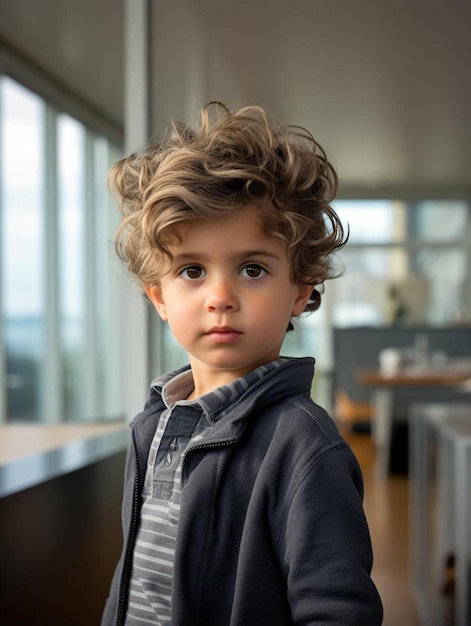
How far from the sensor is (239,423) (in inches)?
36.2

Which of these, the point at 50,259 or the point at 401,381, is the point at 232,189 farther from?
the point at 401,381

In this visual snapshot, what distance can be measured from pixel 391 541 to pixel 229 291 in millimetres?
3848

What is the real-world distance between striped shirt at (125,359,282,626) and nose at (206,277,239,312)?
95mm

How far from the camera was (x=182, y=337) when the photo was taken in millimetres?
949

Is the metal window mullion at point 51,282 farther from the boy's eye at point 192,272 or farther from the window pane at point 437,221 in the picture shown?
the window pane at point 437,221

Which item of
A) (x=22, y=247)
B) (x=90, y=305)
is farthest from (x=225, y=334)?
(x=90, y=305)

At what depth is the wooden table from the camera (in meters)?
6.40

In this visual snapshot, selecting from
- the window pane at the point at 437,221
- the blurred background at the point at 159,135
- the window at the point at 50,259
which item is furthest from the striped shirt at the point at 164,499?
the window pane at the point at 437,221

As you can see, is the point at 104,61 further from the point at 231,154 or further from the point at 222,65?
the point at 231,154

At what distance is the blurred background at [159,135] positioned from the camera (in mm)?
2293

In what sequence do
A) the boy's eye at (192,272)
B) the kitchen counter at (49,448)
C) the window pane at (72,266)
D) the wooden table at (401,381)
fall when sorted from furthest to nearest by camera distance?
the wooden table at (401,381) < the window pane at (72,266) < the kitchen counter at (49,448) < the boy's eye at (192,272)

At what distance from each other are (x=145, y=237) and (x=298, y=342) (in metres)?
8.91

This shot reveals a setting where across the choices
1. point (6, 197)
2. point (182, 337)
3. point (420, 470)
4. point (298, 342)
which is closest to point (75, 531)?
point (182, 337)

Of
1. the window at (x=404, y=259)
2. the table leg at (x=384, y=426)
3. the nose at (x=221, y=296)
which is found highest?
the window at (x=404, y=259)
